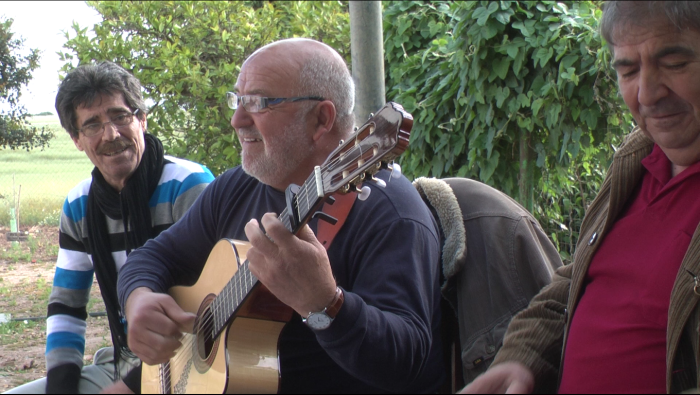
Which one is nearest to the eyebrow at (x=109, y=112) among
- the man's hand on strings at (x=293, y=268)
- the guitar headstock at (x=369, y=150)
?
the man's hand on strings at (x=293, y=268)


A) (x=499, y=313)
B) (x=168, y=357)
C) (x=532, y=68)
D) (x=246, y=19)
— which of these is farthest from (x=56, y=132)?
(x=499, y=313)

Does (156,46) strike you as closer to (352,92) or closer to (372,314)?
(352,92)

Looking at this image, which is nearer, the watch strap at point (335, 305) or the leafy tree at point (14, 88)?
the watch strap at point (335, 305)

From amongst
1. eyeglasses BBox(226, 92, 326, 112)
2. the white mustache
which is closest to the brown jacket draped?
the white mustache

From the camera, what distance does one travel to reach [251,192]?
2.49 m

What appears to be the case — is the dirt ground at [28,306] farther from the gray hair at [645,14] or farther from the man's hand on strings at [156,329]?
the gray hair at [645,14]

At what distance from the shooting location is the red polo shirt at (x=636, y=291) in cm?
163

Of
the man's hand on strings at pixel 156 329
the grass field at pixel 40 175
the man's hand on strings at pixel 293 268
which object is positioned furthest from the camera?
the grass field at pixel 40 175

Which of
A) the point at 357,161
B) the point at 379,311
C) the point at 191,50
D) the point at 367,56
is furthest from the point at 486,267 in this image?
the point at 191,50

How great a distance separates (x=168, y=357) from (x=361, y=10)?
6.28 feet

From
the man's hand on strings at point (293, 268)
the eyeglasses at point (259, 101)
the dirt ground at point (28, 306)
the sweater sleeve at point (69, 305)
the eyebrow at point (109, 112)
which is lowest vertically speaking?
the dirt ground at point (28, 306)

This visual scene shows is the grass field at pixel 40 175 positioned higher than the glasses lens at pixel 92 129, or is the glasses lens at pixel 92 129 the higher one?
the glasses lens at pixel 92 129

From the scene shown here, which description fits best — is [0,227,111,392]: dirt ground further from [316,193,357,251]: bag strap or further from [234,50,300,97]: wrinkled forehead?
[316,193,357,251]: bag strap

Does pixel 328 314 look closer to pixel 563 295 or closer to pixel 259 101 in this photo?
pixel 563 295
